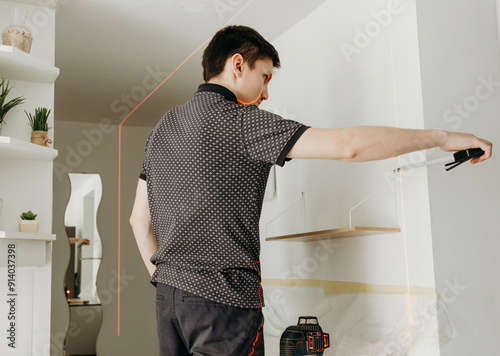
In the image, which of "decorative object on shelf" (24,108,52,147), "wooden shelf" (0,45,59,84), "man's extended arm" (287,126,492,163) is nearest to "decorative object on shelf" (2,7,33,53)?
"wooden shelf" (0,45,59,84)

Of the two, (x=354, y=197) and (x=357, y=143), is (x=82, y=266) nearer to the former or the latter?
(x=354, y=197)

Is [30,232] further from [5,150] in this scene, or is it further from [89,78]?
[89,78]

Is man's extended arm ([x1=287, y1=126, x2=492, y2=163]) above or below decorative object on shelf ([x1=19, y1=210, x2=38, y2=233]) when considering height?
above

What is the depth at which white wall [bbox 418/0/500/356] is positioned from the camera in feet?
5.70

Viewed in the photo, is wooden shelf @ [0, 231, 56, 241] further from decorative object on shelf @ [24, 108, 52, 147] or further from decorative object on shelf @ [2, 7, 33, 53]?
decorative object on shelf @ [2, 7, 33, 53]

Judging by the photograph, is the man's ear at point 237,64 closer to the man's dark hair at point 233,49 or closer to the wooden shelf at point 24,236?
the man's dark hair at point 233,49

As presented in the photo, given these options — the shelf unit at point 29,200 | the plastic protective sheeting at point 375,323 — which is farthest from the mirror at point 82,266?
the plastic protective sheeting at point 375,323

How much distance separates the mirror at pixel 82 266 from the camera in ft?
14.4

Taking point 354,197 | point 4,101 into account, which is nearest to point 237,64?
point 354,197

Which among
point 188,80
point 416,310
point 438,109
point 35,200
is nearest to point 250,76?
point 438,109

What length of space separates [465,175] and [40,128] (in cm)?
165

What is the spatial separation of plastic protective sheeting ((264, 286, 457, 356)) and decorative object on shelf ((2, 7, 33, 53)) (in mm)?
1516

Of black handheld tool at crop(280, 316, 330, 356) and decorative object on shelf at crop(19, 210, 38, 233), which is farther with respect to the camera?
decorative object on shelf at crop(19, 210, 38, 233)

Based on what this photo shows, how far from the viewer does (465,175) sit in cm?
184
